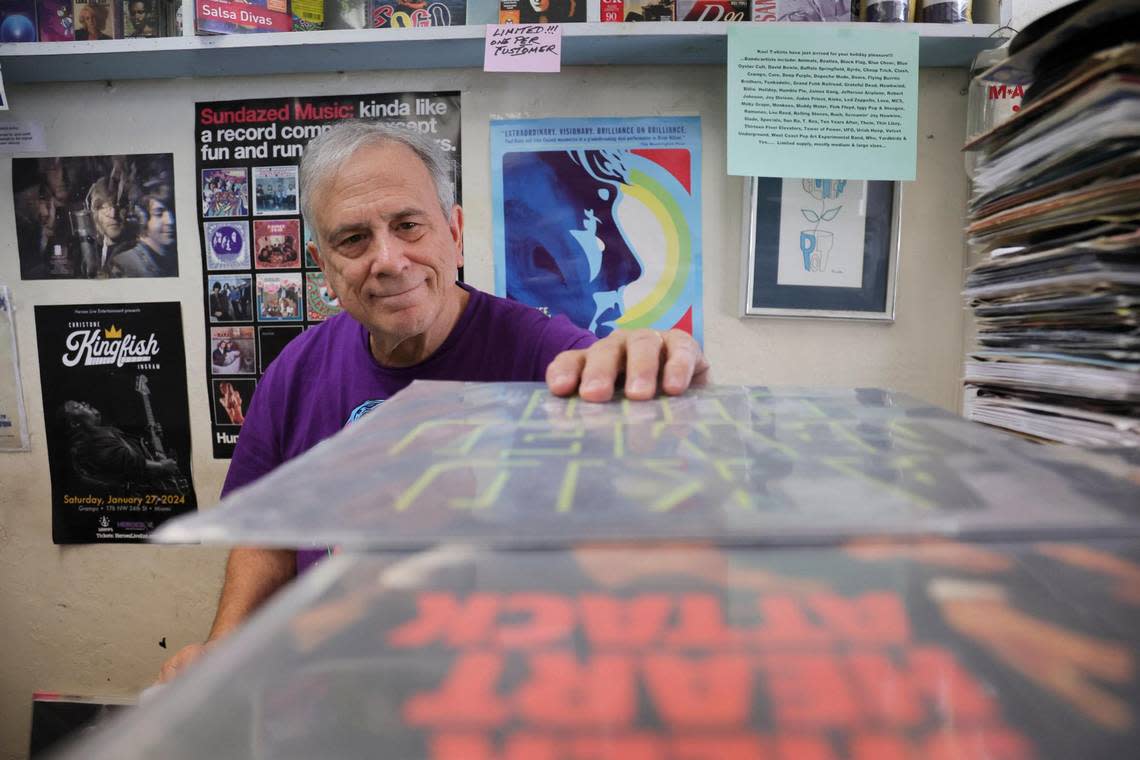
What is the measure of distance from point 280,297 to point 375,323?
0.34 meters

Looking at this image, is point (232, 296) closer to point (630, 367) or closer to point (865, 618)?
point (630, 367)

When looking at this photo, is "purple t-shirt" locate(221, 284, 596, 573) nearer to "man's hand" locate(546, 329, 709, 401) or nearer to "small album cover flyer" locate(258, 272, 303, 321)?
"small album cover flyer" locate(258, 272, 303, 321)

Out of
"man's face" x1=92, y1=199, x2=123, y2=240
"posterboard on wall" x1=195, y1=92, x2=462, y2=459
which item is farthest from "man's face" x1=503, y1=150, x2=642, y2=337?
"man's face" x1=92, y1=199, x2=123, y2=240

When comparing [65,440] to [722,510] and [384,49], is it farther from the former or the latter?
[722,510]

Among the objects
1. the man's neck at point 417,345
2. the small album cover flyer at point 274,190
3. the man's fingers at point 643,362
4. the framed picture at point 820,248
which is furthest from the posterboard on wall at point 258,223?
the man's fingers at point 643,362

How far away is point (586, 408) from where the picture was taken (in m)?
0.38

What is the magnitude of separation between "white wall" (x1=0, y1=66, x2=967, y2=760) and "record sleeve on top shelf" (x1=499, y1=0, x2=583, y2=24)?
10cm

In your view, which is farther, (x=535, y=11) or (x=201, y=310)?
(x=201, y=310)

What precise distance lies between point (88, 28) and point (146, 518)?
83 centimetres

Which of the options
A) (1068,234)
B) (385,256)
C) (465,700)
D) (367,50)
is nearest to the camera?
(465,700)

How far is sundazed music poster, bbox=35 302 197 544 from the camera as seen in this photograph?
1.12 meters

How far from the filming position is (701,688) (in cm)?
16

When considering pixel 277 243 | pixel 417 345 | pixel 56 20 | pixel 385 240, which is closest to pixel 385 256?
pixel 385 240

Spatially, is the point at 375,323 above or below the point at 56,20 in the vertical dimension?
below
